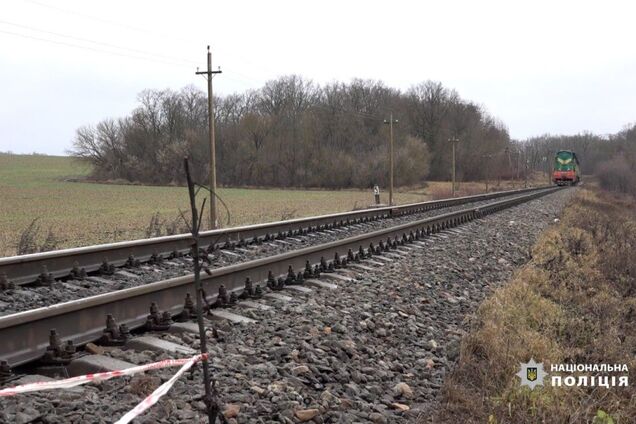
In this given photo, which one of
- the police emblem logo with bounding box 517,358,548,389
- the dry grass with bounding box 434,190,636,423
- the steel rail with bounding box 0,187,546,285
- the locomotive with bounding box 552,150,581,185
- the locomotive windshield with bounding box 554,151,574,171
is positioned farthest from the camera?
the locomotive with bounding box 552,150,581,185

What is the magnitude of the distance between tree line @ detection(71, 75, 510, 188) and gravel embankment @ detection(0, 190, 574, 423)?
53237 millimetres

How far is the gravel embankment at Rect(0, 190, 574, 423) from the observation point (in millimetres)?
3516

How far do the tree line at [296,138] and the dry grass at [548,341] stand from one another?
51.2 m

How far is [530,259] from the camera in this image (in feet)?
41.0

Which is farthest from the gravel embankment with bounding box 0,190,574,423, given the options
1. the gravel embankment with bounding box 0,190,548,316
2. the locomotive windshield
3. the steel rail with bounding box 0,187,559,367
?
the locomotive windshield

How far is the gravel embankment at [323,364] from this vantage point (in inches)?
138

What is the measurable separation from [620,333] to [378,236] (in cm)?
558

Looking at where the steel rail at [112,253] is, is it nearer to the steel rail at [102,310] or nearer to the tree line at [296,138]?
the steel rail at [102,310]

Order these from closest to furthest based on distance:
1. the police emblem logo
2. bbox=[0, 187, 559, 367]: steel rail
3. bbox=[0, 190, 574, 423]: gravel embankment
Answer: bbox=[0, 190, 574, 423]: gravel embankment < bbox=[0, 187, 559, 367]: steel rail < the police emblem logo

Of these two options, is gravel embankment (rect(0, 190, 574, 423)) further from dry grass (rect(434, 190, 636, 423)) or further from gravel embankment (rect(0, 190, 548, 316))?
gravel embankment (rect(0, 190, 548, 316))

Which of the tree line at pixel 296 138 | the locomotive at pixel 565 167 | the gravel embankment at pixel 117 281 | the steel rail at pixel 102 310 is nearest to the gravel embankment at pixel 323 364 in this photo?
the steel rail at pixel 102 310

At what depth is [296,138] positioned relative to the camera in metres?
78.6

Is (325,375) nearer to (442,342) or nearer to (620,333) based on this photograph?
(442,342)

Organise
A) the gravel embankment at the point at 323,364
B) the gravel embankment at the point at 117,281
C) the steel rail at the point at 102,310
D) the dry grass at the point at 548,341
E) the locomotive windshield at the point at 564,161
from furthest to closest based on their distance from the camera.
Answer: the locomotive windshield at the point at 564,161, the gravel embankment at the point at 117,281, the dry grass at the point at 548,341, the steel rail at the point at 102,310, the gravel embankment at the point at 323,364
